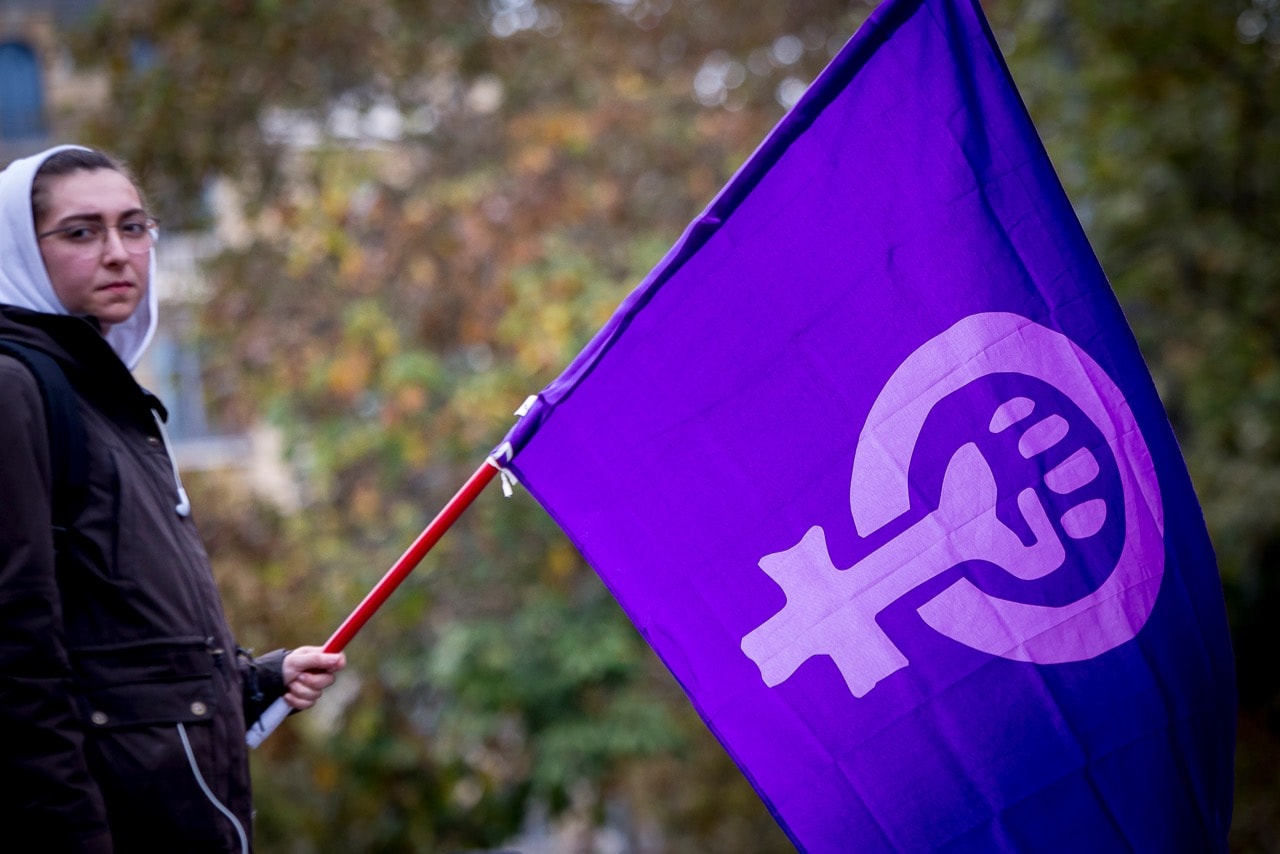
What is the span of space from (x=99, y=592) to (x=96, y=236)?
63 centimetres

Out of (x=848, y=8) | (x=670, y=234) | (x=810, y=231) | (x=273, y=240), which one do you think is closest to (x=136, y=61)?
(x=273, y=240)

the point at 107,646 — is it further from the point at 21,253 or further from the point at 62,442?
the point at 21,253

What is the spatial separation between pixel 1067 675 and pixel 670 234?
23.5ft

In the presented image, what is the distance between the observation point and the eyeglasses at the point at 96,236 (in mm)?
2314

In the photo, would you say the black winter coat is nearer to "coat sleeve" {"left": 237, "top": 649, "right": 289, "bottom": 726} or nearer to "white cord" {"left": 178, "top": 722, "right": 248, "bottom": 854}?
"white cord" {"left": 178, "top": 722, "right": 248, "bottom": 854}

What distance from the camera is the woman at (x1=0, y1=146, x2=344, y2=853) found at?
1.92 metres

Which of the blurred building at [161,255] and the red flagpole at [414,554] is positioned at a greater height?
the blurred building at [161,255]

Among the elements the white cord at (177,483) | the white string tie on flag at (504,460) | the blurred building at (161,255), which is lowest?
the white string tie on flag at (504,460)

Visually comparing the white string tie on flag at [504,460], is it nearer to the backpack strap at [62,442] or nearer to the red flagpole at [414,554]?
the red flagpole at [414,554]

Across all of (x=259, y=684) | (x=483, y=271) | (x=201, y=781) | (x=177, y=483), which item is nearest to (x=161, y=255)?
(x=483, y=271)

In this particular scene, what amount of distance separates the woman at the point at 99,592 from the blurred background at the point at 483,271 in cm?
588

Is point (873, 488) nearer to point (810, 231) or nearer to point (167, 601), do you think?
point (810, 231)

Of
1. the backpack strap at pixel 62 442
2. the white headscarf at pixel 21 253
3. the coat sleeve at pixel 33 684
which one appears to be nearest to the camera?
the coat sleeve at pixel 33 684

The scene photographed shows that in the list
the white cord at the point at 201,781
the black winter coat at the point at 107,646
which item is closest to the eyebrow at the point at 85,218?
the black winter coat at the point at 107,646
